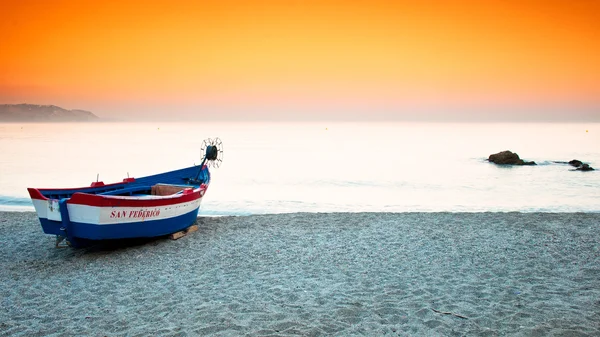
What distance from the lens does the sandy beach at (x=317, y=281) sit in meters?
5.83

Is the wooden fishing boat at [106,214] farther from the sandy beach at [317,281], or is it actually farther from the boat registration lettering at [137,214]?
the sandy beach at [317,281]

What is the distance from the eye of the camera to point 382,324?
5770mm

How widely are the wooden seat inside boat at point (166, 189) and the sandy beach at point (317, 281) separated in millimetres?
1242

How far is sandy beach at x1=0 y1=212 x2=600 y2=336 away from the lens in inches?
229

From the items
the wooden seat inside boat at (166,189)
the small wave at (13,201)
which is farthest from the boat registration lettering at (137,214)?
the small wave at (13,201)

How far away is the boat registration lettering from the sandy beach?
0.73 m

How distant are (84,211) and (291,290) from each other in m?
4.66

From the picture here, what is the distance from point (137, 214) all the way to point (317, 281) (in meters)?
4.38

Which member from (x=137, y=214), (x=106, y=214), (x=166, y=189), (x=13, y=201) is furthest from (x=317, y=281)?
(x=13, y=201)

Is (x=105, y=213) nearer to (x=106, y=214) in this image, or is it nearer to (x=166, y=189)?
(x=106, y=214)

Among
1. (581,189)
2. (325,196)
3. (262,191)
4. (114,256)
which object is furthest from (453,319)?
(581,189)

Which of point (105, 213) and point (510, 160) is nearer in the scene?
point (105, 213)

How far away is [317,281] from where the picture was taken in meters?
7.64

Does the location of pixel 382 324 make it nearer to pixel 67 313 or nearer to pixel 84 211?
pixel 67 313
